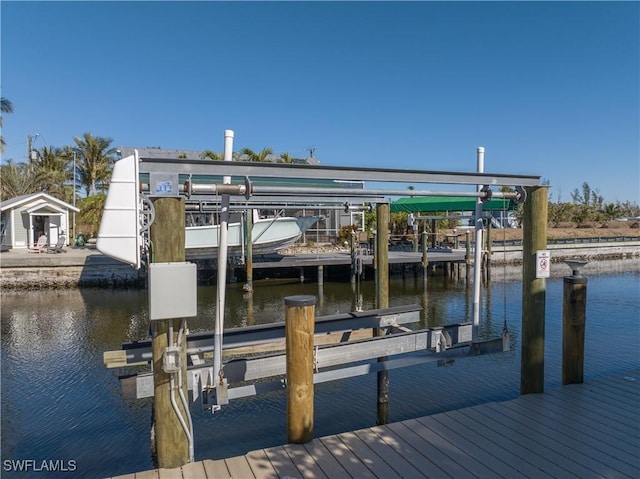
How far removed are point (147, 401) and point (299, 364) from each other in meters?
4.29

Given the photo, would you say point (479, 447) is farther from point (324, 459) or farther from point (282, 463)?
point (282, 463)

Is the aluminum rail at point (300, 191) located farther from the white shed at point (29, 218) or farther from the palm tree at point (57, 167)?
the palm tree at point (57, 167)

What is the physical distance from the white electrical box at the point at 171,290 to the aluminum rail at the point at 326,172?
2.42 feet

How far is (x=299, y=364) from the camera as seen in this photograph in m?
3.76

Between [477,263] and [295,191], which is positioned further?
[477,263]

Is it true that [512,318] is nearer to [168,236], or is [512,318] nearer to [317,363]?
[317,363]

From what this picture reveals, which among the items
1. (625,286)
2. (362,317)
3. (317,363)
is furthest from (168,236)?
(625,286)

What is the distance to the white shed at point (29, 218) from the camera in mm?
22812

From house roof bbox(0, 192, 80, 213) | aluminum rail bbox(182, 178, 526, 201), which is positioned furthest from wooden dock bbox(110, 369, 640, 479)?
house roof bbox(0, 192, 80, 213)

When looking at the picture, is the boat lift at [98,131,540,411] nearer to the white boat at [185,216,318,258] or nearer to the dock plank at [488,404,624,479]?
the dock plank at [488,404,624,479]

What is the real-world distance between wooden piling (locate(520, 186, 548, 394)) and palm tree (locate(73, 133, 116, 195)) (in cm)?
3690

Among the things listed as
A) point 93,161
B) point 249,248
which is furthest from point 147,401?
point 93,161

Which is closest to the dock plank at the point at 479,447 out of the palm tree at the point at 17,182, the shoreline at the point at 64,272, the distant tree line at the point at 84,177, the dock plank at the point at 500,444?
the dock plank at the point at 500,444

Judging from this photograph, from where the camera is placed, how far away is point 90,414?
6527 mm
